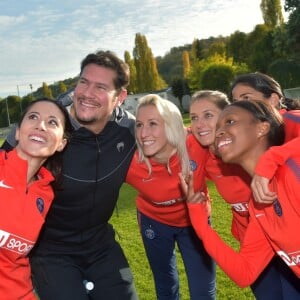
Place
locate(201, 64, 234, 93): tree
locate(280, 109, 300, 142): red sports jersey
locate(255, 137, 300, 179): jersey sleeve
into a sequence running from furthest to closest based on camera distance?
locate(201, 64, 234, 93): tree, locate(280, 109, 300, 142): red sports jersey, locate(255, 137, 300, 179): jersey sleeve

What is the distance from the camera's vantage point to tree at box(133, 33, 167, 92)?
271 ft

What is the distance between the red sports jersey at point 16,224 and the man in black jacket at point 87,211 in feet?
1.17

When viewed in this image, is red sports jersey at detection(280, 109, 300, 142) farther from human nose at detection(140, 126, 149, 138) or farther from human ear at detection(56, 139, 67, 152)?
human ear at detection(56, 139, 67, 152)

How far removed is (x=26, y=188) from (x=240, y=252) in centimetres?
172

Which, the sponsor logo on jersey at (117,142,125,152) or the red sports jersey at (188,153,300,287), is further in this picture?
the sponsor logo on jersey at (117,142,125,152)

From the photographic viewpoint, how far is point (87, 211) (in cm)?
379

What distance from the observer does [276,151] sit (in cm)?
279

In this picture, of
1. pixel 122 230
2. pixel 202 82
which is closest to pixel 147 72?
pixel 202 82

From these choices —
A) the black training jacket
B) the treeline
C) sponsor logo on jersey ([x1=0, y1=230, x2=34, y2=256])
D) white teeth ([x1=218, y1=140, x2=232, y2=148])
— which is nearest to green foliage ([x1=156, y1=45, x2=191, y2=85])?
the treeline

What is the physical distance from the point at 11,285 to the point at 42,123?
4.12ft

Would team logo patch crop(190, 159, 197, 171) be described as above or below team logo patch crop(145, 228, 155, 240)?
above

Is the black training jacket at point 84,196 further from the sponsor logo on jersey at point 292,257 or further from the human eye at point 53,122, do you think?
the sponsor logo on jersey at point 292,257

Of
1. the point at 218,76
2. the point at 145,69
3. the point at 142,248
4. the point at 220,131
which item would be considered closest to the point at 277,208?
the point at 220,131

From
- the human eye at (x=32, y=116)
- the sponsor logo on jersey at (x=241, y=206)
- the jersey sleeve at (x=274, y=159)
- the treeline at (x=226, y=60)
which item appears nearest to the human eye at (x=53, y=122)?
the human eye at (x=32, y=116)
